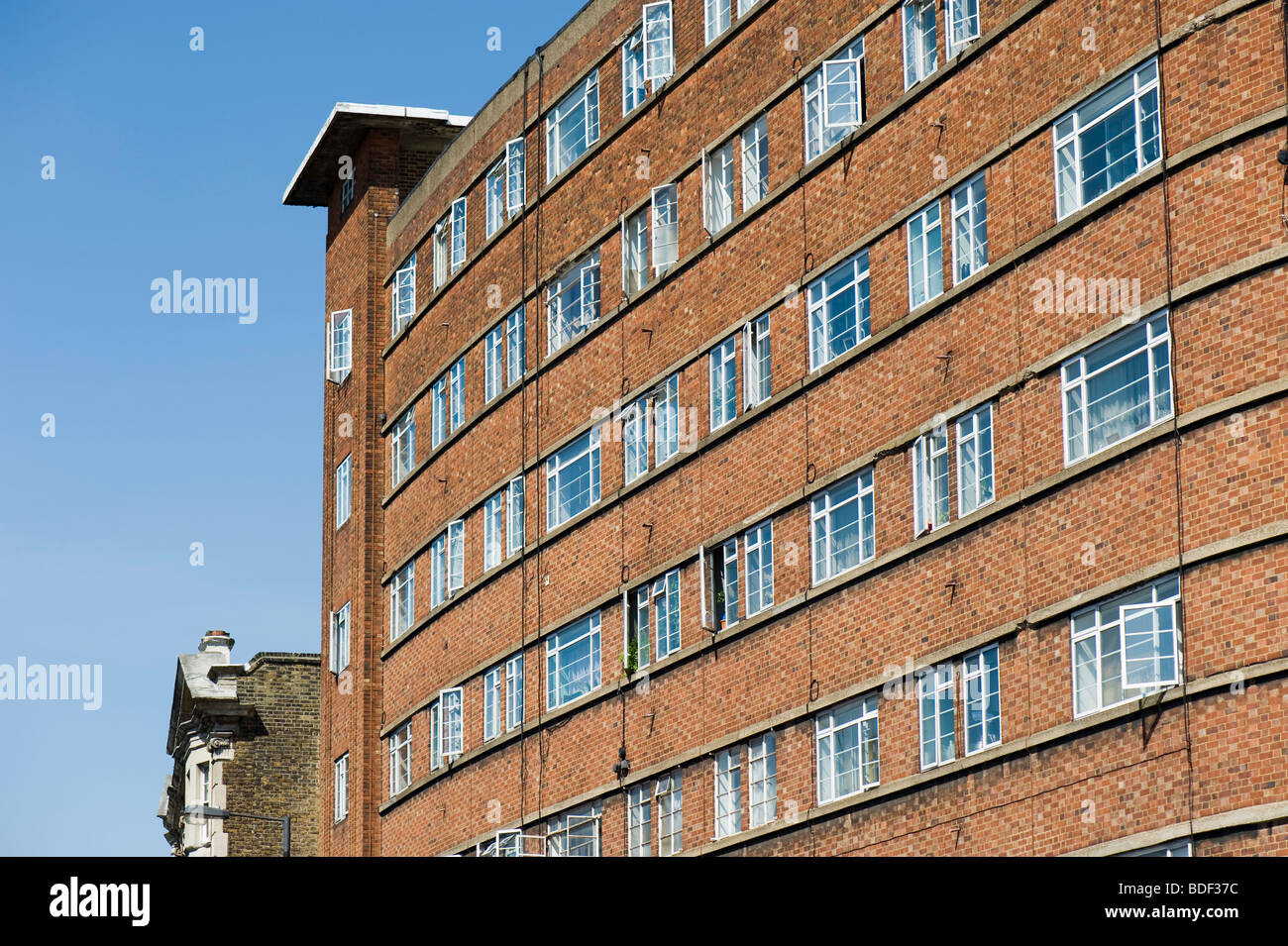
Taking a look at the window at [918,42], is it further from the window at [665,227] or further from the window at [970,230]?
the window at [665,227]

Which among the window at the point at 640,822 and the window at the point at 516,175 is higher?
the window at the point at 516,175

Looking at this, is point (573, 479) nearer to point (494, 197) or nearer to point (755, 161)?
point (494, 197)

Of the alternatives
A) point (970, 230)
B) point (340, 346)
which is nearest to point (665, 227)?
point (970, 230)

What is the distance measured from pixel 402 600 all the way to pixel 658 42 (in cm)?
1717

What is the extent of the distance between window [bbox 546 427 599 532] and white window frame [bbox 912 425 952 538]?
11.3 meters

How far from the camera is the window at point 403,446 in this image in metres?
57.4

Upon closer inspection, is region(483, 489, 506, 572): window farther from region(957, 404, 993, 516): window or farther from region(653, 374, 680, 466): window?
region(957, 404, 993, 516): window

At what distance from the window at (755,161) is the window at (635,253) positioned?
152 inches

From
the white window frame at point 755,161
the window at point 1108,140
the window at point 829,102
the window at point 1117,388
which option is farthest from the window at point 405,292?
the window at point 1117,388

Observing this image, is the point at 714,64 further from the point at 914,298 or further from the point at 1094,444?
the point at 1094,444

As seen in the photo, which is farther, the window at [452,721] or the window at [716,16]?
the window at [452,721]

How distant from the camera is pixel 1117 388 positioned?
3319 centimetres
